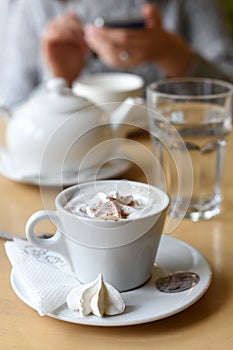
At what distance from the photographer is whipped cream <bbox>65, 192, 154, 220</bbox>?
54cm

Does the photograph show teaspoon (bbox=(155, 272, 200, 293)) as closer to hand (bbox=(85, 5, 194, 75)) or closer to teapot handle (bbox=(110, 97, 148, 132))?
teapot handle (bbox=(110, 97, 148, 132))

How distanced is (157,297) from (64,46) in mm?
956

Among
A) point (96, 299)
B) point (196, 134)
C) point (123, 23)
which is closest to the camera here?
point (96, 299)

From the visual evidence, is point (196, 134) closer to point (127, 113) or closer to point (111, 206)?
point (127, 113)

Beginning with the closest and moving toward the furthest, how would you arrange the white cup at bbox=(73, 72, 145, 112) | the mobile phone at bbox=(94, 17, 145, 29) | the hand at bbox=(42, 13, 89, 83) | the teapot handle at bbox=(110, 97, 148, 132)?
1. the teapot handle at bbox=(110, 97, 148, 132)
2. the white cup at bbox=(73, 72, 145, 112)
3. the mobile phone at bbox=(94, 17, 145, 29)
4. the hand at bbox=(42, 13, 89, 83)

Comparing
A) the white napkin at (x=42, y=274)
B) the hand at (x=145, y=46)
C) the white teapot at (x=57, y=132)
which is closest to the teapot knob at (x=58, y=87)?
the white teapot at (x=57, y=132)

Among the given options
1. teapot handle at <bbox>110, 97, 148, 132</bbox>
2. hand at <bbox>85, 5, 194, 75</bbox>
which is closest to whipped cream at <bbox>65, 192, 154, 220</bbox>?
teapot handle at <bbox>110, 97, 148, 132</bbox>

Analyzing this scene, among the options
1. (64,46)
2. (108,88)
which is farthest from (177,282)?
(64,46)

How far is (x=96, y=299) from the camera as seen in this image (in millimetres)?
501

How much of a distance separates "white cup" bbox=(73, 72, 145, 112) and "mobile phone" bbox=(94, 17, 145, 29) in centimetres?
15

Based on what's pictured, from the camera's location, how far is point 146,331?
50 cm

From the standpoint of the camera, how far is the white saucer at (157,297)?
1.62 feet

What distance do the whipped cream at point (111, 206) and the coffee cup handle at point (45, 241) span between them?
0.02m

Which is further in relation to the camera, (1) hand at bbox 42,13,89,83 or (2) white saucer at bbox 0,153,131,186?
(1) hand at bbox 42,13,89,83
